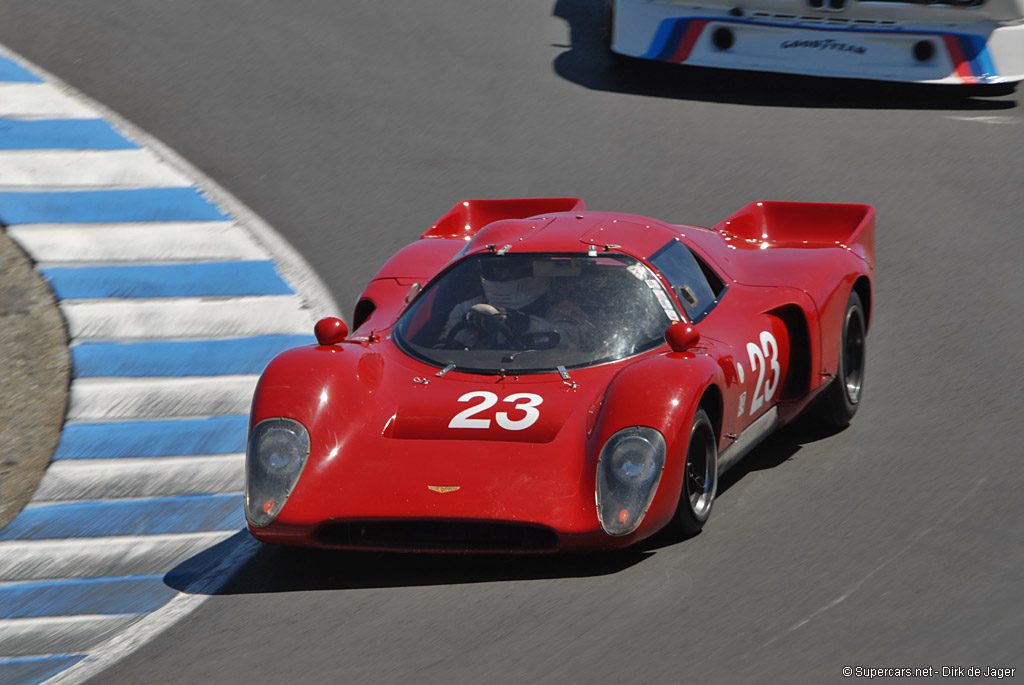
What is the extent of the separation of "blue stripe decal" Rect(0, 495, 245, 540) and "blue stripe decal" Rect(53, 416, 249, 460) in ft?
1.45

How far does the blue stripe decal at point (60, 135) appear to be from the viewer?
952 centimetres

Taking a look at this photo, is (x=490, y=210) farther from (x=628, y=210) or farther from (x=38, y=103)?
(x=38, y=103)

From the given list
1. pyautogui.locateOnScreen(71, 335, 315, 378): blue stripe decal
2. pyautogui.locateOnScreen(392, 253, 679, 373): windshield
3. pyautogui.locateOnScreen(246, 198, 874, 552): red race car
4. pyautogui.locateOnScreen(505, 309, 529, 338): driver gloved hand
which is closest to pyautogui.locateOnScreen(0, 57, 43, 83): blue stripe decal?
pyautogui.locateOnScreen(71, 335, 315, 378): blue stripe decal

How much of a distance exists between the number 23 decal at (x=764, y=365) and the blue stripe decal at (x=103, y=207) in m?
4.25

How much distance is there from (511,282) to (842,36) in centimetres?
499

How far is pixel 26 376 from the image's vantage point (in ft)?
24.1

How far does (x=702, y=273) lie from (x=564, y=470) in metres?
1.58

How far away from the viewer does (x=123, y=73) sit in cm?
1079

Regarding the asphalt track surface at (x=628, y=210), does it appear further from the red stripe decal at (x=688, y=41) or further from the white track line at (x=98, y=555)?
the white track line at (x=98, y=555)

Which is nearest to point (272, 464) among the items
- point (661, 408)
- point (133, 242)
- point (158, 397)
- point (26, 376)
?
point (661, 408)

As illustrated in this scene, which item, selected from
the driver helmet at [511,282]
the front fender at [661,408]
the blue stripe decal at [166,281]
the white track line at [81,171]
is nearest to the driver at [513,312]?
the driver helmet at [511,282]

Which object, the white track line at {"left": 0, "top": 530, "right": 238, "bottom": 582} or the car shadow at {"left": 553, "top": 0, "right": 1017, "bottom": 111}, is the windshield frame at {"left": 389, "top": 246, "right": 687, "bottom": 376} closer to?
the white track line at {"left": 0, "top": 530, "right": 238, "bottom": 582}

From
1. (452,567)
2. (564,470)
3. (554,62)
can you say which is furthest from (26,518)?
(554,62)

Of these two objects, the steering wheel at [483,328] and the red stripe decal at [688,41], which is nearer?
the steering wheel at [483,328]
